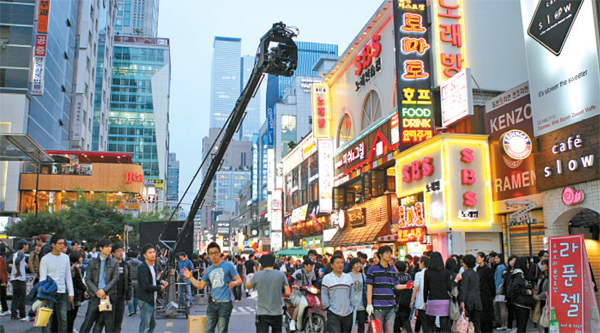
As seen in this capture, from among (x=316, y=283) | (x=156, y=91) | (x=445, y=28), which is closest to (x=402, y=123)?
(x=445, y=28)

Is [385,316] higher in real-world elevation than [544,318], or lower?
higher

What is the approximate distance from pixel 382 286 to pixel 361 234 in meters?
Answer: 23.8

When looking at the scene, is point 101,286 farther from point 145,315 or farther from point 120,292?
point 145,315

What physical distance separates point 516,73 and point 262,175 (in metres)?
51.8

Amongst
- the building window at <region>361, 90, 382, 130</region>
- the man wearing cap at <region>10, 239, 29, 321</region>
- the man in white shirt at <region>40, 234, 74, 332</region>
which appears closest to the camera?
the man in white shirt at <region>40, 234, 74, 332</region>

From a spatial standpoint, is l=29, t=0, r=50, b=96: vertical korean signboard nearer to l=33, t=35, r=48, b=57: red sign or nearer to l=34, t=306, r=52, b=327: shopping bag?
l=33, t=35, r=48, b=57: red sign

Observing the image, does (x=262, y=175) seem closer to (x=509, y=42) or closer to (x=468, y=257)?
(x=509, y=42)

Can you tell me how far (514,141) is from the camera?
1828 centimetres

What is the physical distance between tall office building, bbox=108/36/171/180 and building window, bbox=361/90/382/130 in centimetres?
8535

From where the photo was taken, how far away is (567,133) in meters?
16.5

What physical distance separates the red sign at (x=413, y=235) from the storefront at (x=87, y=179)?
3315cm

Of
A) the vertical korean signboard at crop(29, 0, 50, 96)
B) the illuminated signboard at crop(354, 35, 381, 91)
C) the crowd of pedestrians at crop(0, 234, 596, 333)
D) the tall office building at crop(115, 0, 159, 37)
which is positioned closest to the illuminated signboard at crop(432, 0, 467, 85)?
the illuminated signboard at crop(354, 35, 381, 91)

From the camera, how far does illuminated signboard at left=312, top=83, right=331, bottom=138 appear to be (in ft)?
136

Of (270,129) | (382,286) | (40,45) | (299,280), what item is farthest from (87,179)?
(382,286)
